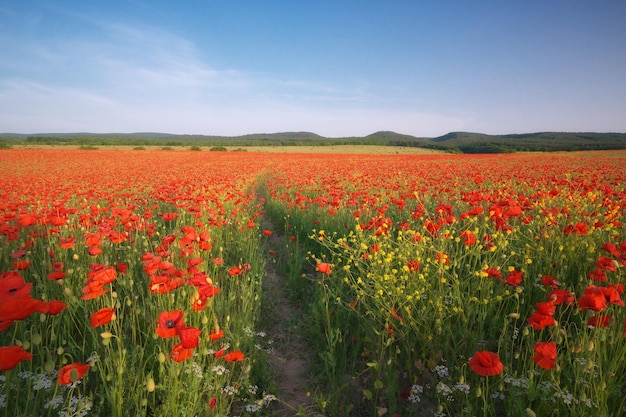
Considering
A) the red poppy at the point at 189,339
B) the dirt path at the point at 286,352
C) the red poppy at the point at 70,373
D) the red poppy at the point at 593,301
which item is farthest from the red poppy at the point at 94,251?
the red poppy at the point at 593,301

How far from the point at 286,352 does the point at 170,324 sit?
74.9 inches

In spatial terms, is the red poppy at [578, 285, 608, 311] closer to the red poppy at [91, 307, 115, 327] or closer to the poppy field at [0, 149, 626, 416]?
the poppy field at [0, 149, 626, 416]

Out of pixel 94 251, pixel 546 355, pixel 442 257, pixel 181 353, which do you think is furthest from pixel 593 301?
pixel 94 251

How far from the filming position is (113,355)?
6.63 feet

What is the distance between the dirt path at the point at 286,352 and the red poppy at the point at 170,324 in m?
0.92

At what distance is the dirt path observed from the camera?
→ 2.61 metres

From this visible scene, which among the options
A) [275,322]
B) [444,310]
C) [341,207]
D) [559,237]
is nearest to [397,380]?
[444,310]

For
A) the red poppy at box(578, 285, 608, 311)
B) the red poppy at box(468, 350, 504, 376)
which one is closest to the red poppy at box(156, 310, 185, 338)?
the red poppy at box(468, 350, 504, 376)

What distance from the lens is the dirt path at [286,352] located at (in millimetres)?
2611

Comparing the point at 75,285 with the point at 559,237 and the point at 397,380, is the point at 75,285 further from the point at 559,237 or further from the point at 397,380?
the point at 559,237

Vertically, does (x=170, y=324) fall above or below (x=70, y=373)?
above

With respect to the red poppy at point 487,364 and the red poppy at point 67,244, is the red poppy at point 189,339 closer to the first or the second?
the red poppy at point 487,364

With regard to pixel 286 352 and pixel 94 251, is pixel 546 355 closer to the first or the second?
pixel 286 352

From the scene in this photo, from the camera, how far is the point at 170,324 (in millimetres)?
1686
